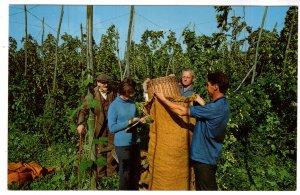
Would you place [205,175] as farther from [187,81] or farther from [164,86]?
[187,81]

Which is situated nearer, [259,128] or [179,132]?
[179,132]

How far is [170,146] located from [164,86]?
57 cm

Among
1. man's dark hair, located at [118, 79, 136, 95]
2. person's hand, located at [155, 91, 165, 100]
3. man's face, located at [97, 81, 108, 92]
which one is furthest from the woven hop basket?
man's face, located at [97, 81, 108, 92]

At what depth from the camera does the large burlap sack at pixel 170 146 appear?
310 cm

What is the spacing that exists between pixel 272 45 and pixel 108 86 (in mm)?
3515

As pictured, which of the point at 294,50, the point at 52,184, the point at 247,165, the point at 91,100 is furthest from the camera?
the point at 294,50

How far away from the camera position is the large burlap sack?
3.10 metres

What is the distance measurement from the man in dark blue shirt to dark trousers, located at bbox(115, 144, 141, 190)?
0.82 metres

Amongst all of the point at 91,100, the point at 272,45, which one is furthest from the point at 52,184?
the point at 272,45

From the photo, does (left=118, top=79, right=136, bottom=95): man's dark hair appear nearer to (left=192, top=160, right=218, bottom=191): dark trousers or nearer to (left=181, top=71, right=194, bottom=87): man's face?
(left=181, top=71, right=194, bottom=87): man's face

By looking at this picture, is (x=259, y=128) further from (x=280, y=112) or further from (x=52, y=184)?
(x=52, y=184)

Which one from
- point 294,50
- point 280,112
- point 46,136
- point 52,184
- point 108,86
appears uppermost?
point 294,50

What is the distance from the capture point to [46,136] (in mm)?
5418
